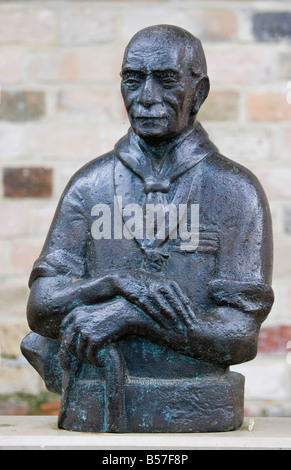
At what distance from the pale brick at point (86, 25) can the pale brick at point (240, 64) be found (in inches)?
14.4

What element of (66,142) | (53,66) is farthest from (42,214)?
(53,66)

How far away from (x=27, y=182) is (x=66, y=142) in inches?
7.9

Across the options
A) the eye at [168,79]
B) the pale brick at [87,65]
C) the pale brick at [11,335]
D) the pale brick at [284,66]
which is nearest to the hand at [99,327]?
the eye at [168,79]

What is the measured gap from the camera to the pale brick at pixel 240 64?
13.4 ft

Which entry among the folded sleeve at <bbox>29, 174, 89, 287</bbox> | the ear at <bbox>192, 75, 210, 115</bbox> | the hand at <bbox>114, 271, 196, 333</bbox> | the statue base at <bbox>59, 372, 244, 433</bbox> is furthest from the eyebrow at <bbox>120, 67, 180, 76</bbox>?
the statue base at <bbox>59, 372, 244, 433</bbox>

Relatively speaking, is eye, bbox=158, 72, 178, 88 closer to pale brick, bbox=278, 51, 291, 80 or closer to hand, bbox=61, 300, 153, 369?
hand, bbox=61, 300, 153, 369

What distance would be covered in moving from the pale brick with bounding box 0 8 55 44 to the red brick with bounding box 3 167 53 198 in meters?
0.47

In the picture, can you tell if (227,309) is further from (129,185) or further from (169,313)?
(129,185)

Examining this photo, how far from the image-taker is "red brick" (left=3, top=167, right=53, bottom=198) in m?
4.09

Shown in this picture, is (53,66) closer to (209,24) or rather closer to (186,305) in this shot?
(209,24)

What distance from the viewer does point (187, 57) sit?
300 cm

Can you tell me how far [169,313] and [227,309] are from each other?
157mm

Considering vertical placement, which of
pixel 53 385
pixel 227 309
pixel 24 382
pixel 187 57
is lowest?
pixel 24 382

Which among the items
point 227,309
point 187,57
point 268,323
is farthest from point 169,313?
point 268,323
